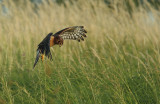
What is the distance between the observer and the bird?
2.23m

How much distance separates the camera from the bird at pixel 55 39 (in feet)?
7.31

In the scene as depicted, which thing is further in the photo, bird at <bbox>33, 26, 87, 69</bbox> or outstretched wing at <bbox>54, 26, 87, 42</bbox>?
outstretched wing at <bbox>54, 26, 87, 42</bbox>

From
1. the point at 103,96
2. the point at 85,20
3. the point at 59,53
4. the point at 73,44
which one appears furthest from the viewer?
the point at 85,20

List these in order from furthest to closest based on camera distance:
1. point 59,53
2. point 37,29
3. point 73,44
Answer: point 37,29, point 73,44, point 59,53

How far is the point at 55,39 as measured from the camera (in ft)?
7.91

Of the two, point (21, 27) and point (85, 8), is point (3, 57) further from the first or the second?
point (85, 8)

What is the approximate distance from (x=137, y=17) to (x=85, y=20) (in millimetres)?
1286

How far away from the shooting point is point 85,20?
6.39m

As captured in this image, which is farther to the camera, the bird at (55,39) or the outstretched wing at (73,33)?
the outstretched wing at (73,33)

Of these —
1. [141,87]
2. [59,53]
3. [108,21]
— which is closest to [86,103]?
[141,87]

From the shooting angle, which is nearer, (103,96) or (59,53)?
(103,96)

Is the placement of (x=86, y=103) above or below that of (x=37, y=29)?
below

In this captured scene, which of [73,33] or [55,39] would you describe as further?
[73,33]

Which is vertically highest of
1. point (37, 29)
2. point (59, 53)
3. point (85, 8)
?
point (85, 8)
